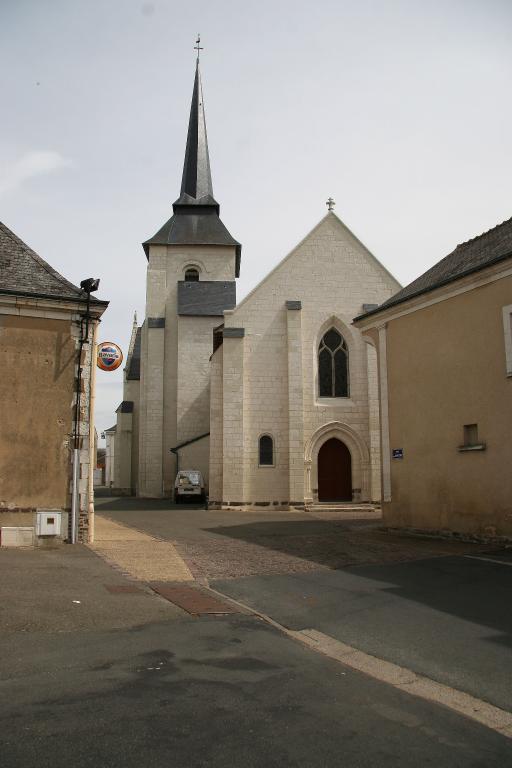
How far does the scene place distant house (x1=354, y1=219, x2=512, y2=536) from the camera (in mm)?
12891

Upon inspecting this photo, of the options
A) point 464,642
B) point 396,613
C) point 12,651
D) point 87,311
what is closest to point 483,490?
point 396,613

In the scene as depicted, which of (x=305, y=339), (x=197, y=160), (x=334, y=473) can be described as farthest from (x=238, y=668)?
(x=197, y=160)

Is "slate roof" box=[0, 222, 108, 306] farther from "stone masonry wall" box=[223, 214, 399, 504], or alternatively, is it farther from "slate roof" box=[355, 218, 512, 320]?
"stone masonry wall" box=[223, 214, 399, 504]

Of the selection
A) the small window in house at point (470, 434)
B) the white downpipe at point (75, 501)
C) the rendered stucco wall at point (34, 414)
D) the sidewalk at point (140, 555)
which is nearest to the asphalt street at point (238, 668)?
the sidewalk at point (140, 555)

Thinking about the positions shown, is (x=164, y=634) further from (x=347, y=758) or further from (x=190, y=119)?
(x=190, y=119)

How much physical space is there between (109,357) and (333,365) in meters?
10.9

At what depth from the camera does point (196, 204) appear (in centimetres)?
4088

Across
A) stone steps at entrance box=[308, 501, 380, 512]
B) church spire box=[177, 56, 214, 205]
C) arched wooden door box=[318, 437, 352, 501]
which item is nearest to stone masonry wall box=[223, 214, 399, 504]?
arched wooden door box=[318, 437, 352, 501]

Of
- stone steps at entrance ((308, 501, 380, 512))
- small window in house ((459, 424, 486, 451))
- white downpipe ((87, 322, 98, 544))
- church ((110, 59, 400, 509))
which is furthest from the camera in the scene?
church ((110, 59, 400, 509))

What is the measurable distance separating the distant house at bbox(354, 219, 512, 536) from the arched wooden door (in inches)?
Result: 366

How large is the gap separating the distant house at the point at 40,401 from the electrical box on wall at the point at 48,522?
18mm

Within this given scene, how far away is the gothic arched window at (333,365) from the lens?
2598cm

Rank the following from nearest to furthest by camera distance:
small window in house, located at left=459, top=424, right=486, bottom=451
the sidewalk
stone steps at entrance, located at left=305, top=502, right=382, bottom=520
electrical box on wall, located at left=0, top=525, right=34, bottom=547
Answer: the sidewalk < electrical box on wall, located at left=0, top=525, right=34, bottom=547 < small window in house, located at left=459, top=424, right=486, bottom=451 < stone steps at entrance, located at left=305, top=502, right=382, bottom=520

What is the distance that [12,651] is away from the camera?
18.5ft
